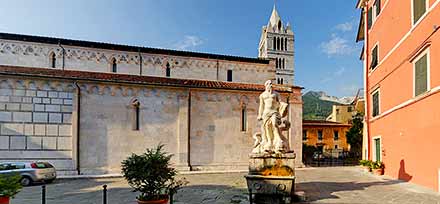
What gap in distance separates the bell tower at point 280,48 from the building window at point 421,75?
139 ft

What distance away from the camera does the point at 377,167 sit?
642 inches

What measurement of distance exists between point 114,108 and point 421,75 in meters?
15.6

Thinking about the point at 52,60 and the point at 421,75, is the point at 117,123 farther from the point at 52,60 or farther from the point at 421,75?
the point at 421,75

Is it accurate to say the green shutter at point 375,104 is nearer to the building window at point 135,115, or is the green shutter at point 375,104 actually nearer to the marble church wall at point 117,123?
the marble church wall at point 117,123

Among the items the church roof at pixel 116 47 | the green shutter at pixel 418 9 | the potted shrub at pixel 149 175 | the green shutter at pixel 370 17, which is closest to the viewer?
the potted shrub at pixel 149 175

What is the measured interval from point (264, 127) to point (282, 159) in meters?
1.27

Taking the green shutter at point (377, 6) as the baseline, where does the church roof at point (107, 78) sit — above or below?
below

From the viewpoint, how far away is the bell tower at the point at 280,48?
54531mm

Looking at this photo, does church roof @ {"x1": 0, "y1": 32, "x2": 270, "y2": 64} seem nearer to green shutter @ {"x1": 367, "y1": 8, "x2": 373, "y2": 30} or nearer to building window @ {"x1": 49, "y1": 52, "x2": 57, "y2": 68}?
building window @ {"x1": 49, "y1": 52, "x2": 57, "y2": 68}

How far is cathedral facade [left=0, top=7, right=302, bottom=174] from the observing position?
53.2ft

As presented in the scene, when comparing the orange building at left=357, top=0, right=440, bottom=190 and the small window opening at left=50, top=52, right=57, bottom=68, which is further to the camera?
the small window opening at left=50, top=52, right=57, bottom=68

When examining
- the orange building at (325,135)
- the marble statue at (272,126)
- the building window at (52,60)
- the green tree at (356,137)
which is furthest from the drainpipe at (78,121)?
the orange building at (325,135)

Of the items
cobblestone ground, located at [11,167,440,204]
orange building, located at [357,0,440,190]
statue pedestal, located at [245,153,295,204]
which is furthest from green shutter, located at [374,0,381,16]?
statue pedestal, located at [245,153,295,204]

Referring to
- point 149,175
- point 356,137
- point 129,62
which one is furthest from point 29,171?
point 356,137
